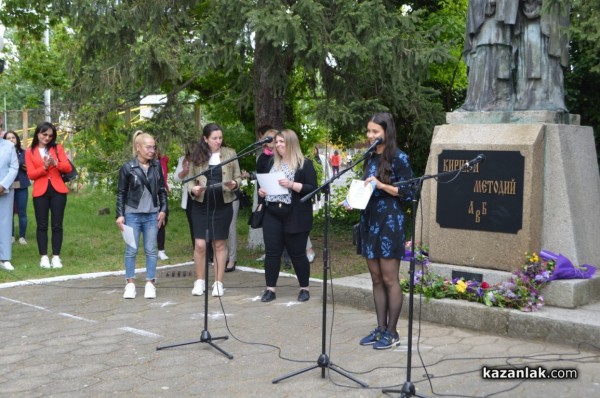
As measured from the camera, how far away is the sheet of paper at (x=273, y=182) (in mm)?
7844

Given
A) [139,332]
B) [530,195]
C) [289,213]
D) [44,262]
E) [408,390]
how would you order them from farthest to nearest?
[44,262], [289,213], [530,195], [139,332], [408,390]

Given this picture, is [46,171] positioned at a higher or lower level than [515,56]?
lower

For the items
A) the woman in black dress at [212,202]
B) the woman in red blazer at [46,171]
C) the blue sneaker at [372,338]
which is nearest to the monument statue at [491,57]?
the woman in black dress at [212,202]

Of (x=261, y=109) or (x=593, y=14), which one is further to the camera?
(x=261, y=109)

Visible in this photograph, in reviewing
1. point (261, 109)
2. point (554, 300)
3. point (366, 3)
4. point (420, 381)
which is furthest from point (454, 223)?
point (261, 109)

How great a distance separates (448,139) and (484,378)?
2926 mm

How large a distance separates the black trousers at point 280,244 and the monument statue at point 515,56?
2.18 m

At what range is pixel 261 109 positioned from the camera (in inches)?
445

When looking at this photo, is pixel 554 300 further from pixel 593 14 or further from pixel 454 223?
pixel 593 14

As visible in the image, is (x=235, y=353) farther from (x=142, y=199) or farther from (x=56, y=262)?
(x=56, y=262)

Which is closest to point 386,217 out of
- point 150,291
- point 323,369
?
point 323,369

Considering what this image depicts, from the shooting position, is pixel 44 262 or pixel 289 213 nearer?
pixel 289 213

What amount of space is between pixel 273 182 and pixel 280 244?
0.69 metres

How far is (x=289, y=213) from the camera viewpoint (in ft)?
26.3
